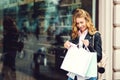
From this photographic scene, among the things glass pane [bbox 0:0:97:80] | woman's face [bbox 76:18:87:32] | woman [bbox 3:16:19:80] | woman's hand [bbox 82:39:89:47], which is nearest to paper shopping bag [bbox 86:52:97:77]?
woman's hand [bbox 82:39:89:47]

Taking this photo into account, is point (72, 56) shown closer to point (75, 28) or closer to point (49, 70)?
point (75, 28)

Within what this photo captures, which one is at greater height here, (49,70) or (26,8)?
(26,8)

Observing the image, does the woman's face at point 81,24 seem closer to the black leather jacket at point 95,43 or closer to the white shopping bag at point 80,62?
the black leather jacket at point 95,43

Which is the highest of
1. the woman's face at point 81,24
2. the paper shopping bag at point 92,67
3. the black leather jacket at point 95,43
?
the woman's face at point 81,24

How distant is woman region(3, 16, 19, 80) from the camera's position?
8.59 metres

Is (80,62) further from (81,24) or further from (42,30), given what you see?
(42,30)

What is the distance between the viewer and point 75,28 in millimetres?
6414

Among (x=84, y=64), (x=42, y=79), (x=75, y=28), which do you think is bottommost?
(x=42, y=79)

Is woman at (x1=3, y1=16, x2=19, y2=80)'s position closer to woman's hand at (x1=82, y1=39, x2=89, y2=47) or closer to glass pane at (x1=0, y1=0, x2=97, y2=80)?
glass pane at (x1=0, y1=0, x2=97, y2=80)

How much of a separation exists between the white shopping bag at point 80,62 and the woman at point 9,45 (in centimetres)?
245

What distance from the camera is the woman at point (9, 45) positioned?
8.59m

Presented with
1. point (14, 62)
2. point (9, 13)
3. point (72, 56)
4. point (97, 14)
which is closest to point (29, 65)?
point (14, 62)

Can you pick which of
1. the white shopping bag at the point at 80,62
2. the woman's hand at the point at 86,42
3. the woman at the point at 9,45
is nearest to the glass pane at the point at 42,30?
the woman at the point at 9,45

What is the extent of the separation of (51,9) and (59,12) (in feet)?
0.55
